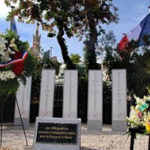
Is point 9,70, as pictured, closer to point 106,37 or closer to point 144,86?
point 144,86

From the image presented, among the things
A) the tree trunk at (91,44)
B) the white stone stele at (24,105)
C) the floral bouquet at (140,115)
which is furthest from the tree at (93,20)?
the floral bouquet at (140,115)

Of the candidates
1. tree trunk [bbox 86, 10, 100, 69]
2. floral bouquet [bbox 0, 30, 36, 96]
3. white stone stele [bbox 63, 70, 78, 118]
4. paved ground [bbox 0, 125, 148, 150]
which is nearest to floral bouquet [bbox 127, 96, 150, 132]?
paved ground [bbox 0, 125, 148, 150]

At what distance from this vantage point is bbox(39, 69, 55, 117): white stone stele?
→ 834 cm

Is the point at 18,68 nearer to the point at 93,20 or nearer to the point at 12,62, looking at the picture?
the point at 12,62

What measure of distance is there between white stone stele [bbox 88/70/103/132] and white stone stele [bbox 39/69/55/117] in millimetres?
1171

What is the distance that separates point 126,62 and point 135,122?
312 inches

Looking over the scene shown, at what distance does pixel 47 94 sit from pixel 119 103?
2.18 m

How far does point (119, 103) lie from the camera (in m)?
A: 8.14

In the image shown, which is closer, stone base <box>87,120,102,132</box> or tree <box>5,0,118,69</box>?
stone base <box>87,120,102,132</box>

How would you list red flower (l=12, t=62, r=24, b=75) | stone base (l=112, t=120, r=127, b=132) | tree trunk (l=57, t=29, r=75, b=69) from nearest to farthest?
1. red flower (l=12, t=62, r=24, b=75)
2. stone base (l=112, t=120, r=127, b=132)
3. tree trunk (l=57, t=29, r=75, b=69)

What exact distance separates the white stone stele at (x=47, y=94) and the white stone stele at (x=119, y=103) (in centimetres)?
188

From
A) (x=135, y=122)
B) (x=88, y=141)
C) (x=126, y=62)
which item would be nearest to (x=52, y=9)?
(x=126, y=62)

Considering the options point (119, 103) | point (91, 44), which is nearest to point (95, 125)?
point (119, 103)

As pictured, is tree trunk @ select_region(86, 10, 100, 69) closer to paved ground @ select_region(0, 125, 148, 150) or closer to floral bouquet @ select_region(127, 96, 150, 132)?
paved ground @ select_region(0, 125, 148, 150)
